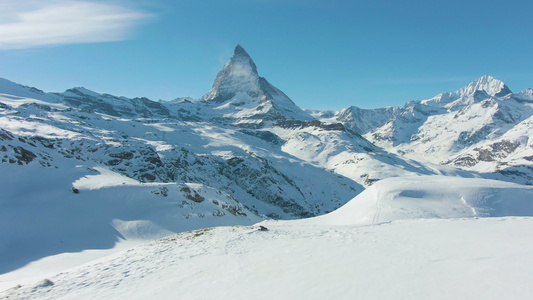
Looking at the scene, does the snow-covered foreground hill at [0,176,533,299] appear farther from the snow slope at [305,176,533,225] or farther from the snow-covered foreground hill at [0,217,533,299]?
the snow slope at [305,176,533,225]

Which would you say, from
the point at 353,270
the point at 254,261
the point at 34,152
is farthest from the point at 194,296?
the point at 34,152

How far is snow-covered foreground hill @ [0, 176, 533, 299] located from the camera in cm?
880

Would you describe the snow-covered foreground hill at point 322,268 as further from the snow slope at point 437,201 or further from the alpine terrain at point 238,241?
the snow slope at point 437,201

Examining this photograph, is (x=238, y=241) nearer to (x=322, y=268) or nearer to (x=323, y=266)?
(x=323, y=266)

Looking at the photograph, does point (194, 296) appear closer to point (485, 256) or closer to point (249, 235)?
point (249, 235)

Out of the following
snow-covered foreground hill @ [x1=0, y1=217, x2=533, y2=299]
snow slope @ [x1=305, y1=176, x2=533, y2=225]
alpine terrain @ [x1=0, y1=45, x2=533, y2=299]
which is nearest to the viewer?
snow-covered foreground hill @ [x1=0, y1=217, x2=533, y2=299]

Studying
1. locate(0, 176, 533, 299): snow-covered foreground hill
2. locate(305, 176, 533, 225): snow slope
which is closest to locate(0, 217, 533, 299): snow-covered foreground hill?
locate(0, 176, 533, 299): snow-covered foreground hill

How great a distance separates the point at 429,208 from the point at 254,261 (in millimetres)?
16777

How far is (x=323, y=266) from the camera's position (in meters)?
11.1

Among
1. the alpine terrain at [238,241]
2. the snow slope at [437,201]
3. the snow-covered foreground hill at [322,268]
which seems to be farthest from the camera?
the snow slope at [437,201]

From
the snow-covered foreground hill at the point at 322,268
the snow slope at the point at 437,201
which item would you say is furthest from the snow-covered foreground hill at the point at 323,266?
the snow slope at the point at 437,201

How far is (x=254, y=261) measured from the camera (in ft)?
40.8

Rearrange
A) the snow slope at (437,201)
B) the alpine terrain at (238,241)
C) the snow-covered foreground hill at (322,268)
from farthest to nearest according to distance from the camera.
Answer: the snow slope at (437,201) → the alpine terrain at (238,241) → the snow-covered foreground hill at (322,268)

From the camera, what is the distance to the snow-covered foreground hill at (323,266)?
8.80 m
